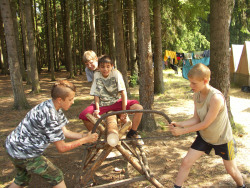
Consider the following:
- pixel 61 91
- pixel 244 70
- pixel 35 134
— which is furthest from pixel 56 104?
pixel 244 70

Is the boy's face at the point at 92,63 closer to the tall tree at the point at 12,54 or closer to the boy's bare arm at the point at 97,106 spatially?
the boy's bare arm at the point at 97,106

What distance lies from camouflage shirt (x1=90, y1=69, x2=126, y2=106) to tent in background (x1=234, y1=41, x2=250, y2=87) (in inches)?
388

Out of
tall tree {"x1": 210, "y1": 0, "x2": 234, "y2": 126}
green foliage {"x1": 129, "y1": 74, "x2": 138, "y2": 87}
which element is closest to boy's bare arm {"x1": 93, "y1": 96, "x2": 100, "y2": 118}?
tall tree {"x1": 210, "y1": 0, "x2": 234, "y2": 126}

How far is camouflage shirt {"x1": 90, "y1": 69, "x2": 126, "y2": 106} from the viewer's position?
399cm

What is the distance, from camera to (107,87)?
401 centimetres

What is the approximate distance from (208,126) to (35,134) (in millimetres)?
2087

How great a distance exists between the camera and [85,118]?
3766 mm

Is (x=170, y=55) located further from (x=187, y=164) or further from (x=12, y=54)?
(x=187, y=164)

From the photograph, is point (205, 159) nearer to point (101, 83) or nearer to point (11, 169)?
point (101, 83)

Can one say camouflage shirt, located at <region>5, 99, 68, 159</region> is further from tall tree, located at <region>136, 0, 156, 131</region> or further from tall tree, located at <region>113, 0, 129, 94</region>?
tall tree, located at <region>113, 0, 129, 94</region>

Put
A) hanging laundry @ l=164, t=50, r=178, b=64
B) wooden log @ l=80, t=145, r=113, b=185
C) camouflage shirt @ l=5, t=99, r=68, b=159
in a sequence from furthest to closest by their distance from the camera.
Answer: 1. hanging laundry @ l=164, t=50, r=178, b=64
2. wooden log @ l=80, t=145, r=113, b=185
3. camouflage shirt @ l=5, t=99, r=68, b=159

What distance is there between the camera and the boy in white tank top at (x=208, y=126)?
2539 mm

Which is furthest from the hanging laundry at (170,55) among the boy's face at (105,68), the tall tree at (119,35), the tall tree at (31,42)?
the boy's face at (105,68)

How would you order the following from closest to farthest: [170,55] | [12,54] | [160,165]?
1. [160,165]
2. [12,54]
3. [170,55]
